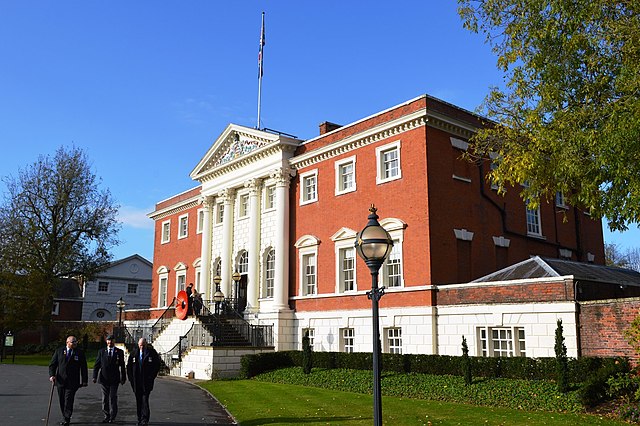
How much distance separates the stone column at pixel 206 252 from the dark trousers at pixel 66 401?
2246 centimetres

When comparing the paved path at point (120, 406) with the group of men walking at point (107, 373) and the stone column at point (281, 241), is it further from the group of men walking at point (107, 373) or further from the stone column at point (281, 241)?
the stone column at point (281, 241)

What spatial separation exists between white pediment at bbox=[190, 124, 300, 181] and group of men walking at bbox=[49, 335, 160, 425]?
18.5 metres

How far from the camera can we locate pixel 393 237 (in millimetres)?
24781

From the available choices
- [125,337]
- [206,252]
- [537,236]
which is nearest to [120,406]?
[125,337]

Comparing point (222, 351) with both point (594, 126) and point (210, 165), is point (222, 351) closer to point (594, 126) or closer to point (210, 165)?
point (210, 165)

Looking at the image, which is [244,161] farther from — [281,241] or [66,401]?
[66,401]

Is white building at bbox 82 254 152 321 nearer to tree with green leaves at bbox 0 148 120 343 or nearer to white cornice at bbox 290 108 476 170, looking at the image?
tree with green leaves at bbox 0 148 120 343

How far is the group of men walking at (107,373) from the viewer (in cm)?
1255

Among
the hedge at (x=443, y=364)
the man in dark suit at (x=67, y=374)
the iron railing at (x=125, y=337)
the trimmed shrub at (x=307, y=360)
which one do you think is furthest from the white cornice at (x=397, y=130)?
the man in dark suit at (x=67, y=374)

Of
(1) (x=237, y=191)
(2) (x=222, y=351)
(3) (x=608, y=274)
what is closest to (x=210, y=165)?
(1) (x=237, y=191)

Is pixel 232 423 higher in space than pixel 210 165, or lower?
lower

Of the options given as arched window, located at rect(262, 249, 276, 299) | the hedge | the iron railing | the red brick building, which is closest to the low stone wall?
the hedge

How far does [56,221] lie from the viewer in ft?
159

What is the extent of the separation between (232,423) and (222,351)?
1243 cm
